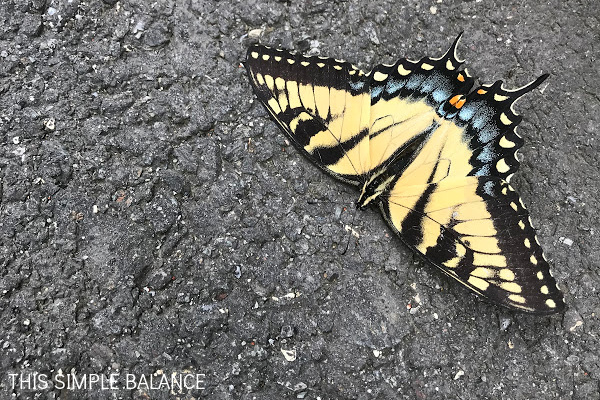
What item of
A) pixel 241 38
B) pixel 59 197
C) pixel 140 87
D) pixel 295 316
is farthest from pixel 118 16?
pixel 295 316

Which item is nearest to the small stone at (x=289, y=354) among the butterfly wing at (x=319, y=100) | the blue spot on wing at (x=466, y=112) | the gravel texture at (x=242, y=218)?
the gravel texture at (x=242, y=218)

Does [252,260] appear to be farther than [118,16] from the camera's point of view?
No

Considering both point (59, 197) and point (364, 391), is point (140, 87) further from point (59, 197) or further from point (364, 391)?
point (364, 391)

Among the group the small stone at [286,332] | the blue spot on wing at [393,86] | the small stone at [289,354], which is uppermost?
the blue spot on wing at [393,86]

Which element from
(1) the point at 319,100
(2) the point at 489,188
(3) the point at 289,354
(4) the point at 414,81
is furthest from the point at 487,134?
(3) the point at 289,354

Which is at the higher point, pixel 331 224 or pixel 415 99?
pixel 415 99

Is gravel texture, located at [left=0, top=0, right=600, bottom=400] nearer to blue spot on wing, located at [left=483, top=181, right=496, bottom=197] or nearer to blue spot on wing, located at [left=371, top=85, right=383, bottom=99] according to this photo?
blue spot on wing, located at [left=371, top=85, right=383, bottom=99]

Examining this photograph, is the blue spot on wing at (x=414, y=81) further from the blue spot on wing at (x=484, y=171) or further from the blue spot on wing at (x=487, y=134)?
the blue spot on wing at (x=484, y=171)
